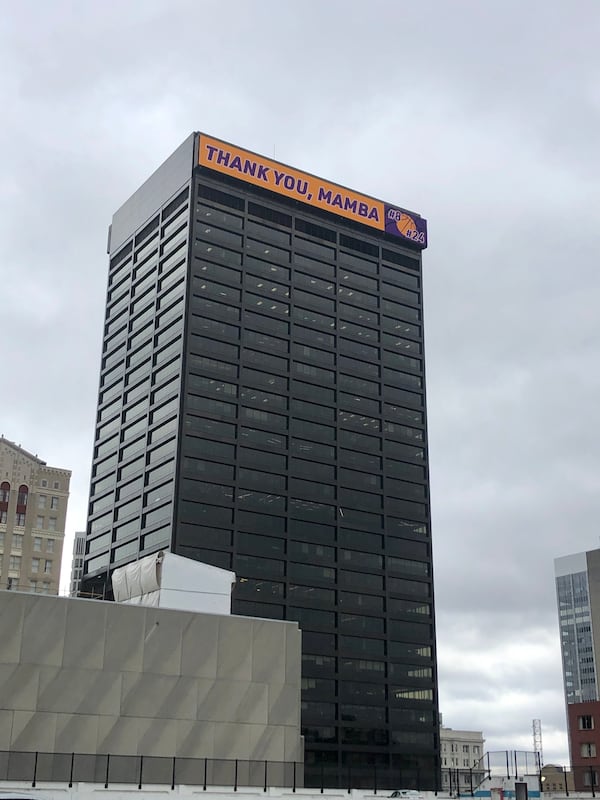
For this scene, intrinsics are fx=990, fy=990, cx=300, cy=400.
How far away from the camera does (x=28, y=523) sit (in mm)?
186125

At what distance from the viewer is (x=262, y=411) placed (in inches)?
7042

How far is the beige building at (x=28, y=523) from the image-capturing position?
600 ft

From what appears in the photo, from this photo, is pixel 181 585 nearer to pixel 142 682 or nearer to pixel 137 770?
pixel 142 682

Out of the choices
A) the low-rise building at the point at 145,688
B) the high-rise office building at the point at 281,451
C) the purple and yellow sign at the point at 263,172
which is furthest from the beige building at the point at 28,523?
the low-rise building at the point at 145,688

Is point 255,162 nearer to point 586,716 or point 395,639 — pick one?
point 395,639

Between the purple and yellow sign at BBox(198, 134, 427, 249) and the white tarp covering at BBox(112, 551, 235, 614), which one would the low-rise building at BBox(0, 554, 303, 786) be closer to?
the white tarp covering at BBox(112, 551, 235, 614)

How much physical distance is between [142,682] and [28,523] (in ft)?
422

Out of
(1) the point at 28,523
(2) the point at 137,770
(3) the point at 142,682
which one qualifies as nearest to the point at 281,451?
(1) the point at 28,523

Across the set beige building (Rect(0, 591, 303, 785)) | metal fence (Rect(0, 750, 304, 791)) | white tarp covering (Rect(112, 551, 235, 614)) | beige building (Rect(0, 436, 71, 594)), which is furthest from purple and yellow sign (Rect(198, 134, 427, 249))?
metal fence (Rect(0, 750, 304, 791))

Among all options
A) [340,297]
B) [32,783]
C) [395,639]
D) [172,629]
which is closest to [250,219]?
[340,297]

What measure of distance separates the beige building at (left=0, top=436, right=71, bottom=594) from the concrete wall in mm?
118833

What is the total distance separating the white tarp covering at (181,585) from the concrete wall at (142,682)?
18.2 ft

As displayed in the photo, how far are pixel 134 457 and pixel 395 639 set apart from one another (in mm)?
57704

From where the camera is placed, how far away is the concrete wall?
6103cm
